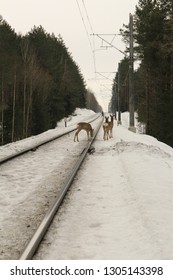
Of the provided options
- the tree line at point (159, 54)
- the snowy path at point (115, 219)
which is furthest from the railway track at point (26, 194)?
the tree line at point (159, 54)

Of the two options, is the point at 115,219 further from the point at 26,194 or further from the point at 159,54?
the point at 159,54

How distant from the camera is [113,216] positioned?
6570mm

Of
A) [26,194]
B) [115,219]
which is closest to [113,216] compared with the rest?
[115,219]

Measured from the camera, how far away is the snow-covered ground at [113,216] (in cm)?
505

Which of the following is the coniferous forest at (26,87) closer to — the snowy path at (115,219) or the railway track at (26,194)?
the railway track at (26,194)

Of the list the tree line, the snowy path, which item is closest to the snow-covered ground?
the snowy path

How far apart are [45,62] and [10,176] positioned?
55.5m

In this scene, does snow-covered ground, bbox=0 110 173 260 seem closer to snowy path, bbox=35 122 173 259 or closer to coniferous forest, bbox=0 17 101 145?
snowy path, bbox=35 122 173 259

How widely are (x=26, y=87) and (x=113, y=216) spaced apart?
4545 centimetres

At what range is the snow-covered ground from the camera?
16.6 feet

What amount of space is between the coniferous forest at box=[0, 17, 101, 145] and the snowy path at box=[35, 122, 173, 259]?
29130 millimetres

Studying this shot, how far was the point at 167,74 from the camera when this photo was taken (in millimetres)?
35062
